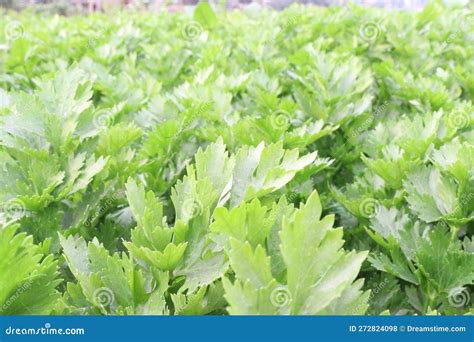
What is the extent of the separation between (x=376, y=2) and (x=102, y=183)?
356 inches

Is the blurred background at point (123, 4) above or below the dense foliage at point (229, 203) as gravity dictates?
below

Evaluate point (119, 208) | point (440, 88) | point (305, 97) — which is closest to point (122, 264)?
point (119, 208)

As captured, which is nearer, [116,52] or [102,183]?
[102,183]

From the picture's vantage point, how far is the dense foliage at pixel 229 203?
37.0 inches

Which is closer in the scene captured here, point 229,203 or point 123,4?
point 229,203

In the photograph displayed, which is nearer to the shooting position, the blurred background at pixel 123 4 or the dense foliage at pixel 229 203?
the dense foliage at pixel 229 203

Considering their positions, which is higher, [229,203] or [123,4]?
[229,203]

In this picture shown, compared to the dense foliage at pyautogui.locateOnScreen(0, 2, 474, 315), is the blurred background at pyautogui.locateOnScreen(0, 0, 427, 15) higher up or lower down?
lower down

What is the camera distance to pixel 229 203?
1219 mm

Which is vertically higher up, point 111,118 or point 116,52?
point 111,118

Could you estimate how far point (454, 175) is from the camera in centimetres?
141

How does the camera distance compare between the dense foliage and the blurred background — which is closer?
the dense foliage

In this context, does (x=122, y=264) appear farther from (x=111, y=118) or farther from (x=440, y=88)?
(x=440, y=88)

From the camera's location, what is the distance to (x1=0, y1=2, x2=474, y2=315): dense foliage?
94 cm
